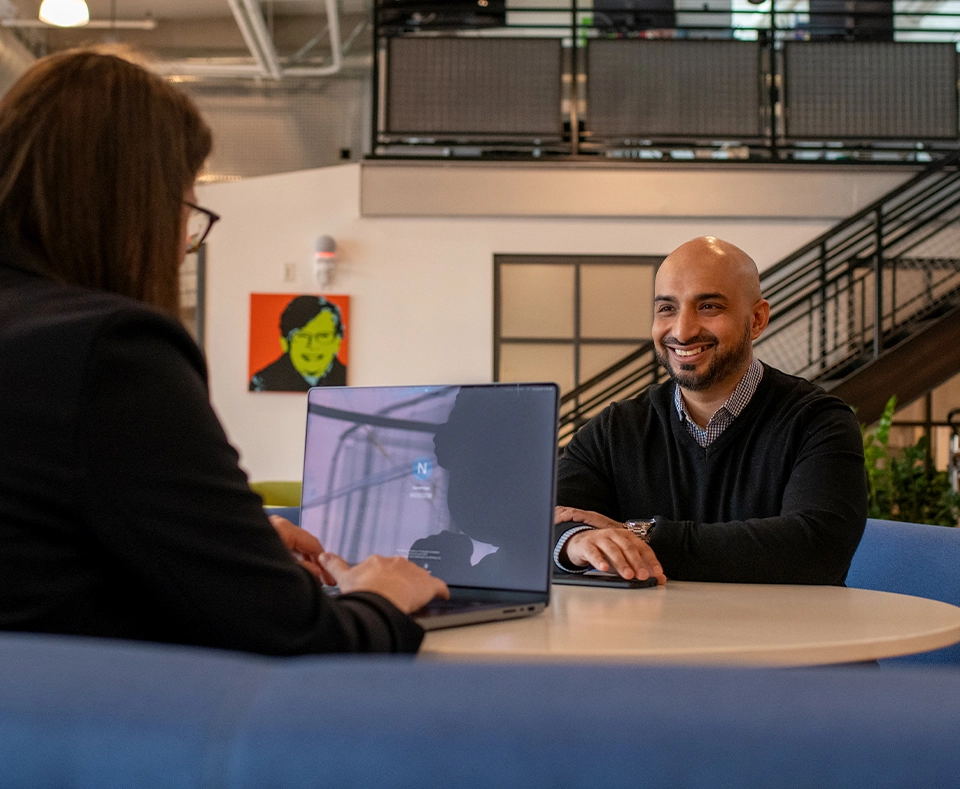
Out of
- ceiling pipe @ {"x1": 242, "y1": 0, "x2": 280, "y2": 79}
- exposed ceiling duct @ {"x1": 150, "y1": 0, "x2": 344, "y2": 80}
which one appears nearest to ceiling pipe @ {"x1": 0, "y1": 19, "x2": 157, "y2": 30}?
exposed ceiling duct @ {"x1": 150, "y1": 0, "x2": 344, "y2": 80}

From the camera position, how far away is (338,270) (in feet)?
23.2

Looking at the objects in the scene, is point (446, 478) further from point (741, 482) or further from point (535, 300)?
point (535, 300)

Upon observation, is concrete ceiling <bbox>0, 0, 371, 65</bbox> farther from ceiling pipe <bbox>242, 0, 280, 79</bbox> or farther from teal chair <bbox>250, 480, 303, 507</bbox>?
teal chair <bbox>250, 480, 303, 507</bbox>

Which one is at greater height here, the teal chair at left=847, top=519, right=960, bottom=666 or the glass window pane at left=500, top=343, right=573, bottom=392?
the glass window pane at left=500, top=343, right=573, bottom=392

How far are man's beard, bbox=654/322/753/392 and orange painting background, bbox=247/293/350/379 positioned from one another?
4.93 meters

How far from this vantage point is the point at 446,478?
1.35 m

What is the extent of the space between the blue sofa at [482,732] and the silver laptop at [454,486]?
0.71 metres

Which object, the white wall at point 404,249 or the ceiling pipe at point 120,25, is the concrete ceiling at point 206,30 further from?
the white wall at point 404,249

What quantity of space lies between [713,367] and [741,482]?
29cm

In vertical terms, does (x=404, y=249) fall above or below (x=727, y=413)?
above

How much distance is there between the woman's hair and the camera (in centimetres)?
93

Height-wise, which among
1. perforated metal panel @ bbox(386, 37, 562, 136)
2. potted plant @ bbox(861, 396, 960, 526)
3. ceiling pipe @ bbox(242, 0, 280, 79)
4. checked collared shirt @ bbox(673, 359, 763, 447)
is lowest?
potted plant @ bbox(861, 396, 960, 526)

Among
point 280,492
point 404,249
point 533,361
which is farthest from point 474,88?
point 280,492

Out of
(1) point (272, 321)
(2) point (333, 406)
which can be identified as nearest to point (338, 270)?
(1) point (272, 321)
